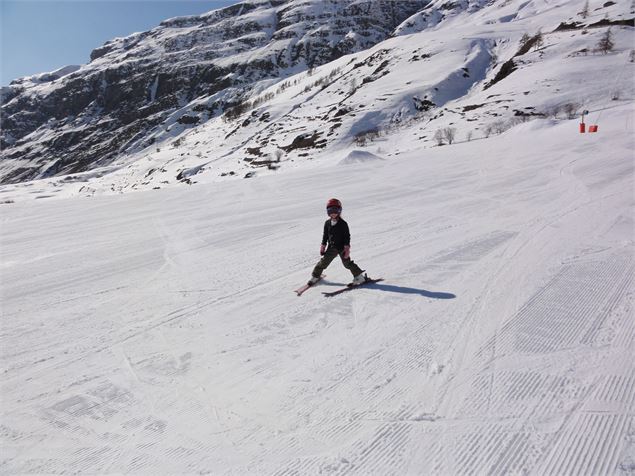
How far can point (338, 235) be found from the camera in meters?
5.71

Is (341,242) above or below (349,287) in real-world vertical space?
above

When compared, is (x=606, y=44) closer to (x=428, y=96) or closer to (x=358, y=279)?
(x=428, y=96)

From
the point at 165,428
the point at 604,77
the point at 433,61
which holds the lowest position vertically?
the point at 165,428

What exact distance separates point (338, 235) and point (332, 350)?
2.05 meters

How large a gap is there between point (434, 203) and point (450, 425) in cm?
830

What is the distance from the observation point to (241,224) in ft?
32.6

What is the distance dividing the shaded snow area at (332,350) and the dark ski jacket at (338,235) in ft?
2.11

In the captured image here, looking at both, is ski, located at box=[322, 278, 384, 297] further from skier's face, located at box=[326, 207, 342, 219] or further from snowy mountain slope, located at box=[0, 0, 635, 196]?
snowy mountain slope, located at box=[0, 0, 635, 196]

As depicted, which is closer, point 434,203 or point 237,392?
point 237,392

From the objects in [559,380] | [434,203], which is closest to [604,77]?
[434,203]

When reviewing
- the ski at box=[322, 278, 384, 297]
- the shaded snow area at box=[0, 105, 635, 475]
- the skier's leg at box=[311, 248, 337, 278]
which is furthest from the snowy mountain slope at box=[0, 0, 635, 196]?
the ski at box=[322, 278, 384, 297]

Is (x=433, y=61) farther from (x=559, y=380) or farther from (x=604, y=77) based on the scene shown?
(x=559, y=380)

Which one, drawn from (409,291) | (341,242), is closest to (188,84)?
(341,242)

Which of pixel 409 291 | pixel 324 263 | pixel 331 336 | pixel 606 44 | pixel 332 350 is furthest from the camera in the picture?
pixel 606 44
